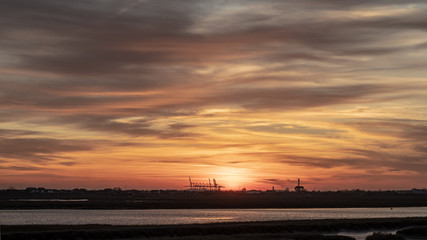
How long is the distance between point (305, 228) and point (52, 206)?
109362 mm

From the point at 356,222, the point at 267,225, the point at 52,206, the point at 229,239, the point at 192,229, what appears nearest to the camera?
the point at 229,239

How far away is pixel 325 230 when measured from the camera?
3255 inches

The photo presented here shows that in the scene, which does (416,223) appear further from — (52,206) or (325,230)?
(52,206)

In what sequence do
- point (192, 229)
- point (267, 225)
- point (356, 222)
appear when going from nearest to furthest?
point (192, 229) → point (267, 225) → point (356, 222)

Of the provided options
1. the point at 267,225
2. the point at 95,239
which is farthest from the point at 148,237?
the point at 267,225

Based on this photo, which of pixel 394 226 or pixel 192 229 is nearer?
pixel 192 229

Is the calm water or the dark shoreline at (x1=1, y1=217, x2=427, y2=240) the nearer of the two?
the dark shoreline at (x1=1, y1=217, x2=427, y2=240)

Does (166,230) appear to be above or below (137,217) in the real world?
below

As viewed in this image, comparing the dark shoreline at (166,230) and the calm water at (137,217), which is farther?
the calm water at (137,217)

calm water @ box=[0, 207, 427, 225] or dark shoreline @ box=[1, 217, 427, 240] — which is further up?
calm water @ box=[0, 207, 427, 225]

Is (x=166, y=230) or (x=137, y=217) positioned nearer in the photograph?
(x=166, y=230)

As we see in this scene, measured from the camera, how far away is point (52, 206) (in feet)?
554

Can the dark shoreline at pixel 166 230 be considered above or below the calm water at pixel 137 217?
below

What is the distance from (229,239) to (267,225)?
55.4ft
